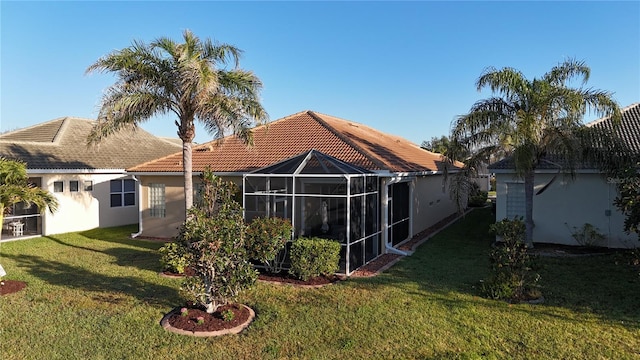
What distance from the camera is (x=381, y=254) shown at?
554 inches

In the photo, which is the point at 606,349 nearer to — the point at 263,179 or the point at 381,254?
the point at 381,254

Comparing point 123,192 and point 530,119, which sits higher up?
point 530,119

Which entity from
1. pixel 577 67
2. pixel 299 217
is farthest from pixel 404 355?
pixel 577 67

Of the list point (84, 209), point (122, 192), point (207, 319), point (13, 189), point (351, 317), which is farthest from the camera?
point (122, 192)

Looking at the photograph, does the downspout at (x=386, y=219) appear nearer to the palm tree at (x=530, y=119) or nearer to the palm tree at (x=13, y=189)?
the palm tree at (x=530, y=119)

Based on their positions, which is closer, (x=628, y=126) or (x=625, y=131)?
(x=625, y=131)

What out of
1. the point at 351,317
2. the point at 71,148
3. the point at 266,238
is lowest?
the point at 351,317

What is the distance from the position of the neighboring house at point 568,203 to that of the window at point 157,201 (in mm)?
13284

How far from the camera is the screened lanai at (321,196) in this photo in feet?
38.5

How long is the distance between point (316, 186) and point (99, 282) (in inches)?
278

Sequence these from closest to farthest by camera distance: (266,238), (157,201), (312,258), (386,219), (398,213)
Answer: (266,238)
(312,258)
(386,219)
(398,213)
(157,201)

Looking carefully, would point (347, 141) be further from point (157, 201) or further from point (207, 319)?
point (207, 319)

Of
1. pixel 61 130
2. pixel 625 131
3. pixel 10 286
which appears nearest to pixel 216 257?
pixel 10 286

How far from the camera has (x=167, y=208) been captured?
17.6 m
